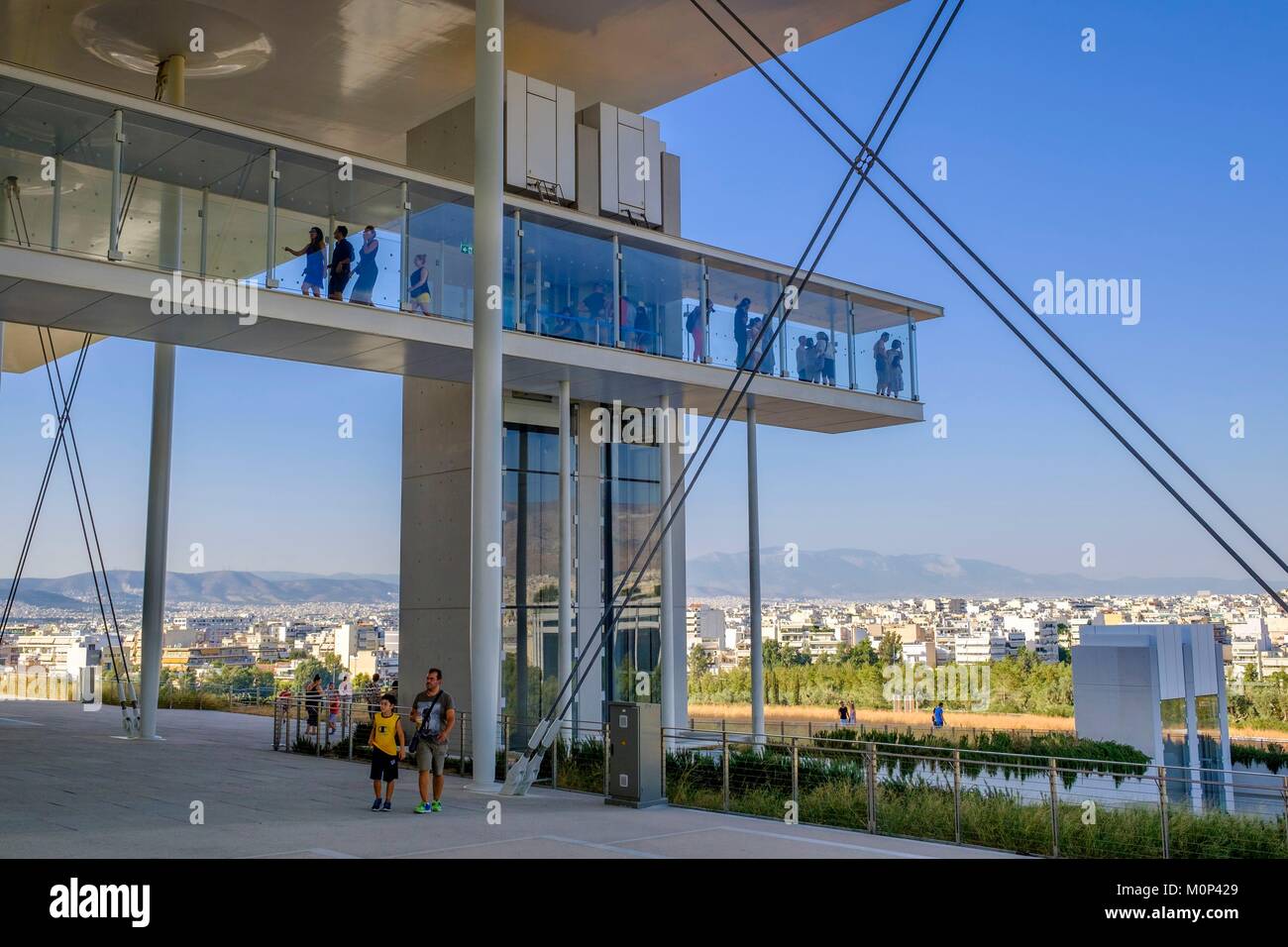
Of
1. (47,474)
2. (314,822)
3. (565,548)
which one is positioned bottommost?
(314,822)

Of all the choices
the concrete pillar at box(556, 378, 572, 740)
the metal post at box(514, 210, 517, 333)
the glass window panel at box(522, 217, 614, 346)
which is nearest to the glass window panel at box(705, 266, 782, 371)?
the glass window panel at box(522, 217, 614, 346)

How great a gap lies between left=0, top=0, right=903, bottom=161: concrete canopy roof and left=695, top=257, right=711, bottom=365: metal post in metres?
4.16

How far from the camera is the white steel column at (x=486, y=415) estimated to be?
47.9 ft

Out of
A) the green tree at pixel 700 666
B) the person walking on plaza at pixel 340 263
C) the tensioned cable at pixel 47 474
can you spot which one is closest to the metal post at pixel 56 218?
the person walking on plaza at pixel 340 263

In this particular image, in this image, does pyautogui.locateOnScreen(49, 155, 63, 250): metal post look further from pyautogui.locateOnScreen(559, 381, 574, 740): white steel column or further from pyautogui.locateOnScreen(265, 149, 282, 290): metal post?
pyautogui.locateOnScreen(559, 381, 574, 740): white steel column

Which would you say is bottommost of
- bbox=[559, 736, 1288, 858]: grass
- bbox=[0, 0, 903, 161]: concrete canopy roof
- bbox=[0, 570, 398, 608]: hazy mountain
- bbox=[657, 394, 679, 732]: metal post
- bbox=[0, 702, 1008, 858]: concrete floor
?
bbox=[559, 736, 1288, 858]: grass

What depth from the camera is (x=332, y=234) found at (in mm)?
15953

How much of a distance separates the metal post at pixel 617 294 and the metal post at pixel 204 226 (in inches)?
250

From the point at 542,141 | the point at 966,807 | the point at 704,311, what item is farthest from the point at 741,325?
the point at 966,807

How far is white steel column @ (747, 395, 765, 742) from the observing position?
→ 2045 centimetres

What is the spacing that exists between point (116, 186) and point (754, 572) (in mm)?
11827

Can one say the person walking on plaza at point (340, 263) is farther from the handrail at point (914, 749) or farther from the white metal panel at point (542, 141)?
the handrail at point (914, 749)

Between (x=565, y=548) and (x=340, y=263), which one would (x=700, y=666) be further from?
(x=340, y=263)
